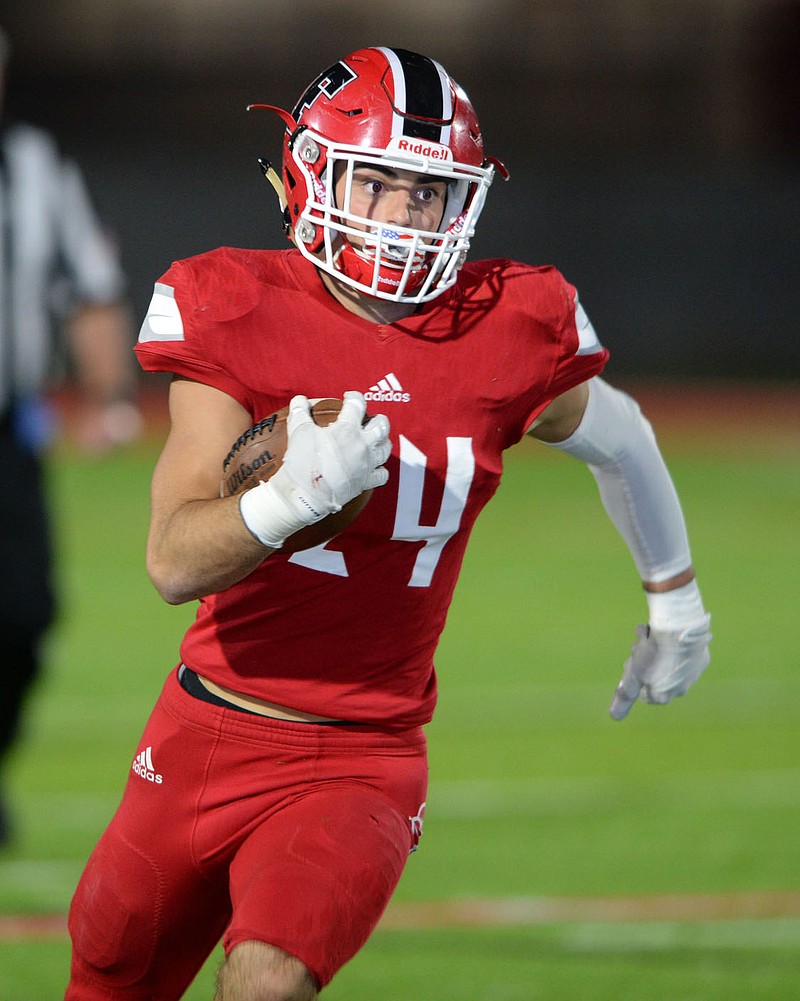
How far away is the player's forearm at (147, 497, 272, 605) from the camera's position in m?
2.32

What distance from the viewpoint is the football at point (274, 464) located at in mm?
2383

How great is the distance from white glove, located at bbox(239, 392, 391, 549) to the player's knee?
1.86 feet

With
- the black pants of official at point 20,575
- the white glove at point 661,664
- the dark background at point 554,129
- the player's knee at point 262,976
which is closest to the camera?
the player's knee at point 262,976

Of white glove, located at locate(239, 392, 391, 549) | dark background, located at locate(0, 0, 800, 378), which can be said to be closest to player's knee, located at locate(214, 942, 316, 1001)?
white glove, located at locate(239, 392, 391, 549)

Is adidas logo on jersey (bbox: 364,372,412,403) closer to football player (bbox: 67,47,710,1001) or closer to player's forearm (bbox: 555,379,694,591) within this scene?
football player (bbox: 67,47,710,1001)

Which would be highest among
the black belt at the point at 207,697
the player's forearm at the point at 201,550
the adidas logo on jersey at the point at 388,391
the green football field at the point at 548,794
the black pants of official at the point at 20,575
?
the adidas logo on jersey at the point at 388,391

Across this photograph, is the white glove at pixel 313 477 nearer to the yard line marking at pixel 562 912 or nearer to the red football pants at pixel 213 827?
the red football pants at pixel 213 827

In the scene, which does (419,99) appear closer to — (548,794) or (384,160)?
(384,160)

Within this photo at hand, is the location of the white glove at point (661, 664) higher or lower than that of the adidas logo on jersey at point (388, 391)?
lower

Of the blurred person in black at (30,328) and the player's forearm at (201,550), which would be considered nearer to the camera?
the player's forearm at (201,550)

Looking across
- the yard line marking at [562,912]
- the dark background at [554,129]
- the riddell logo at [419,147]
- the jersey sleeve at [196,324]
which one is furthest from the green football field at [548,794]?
the dark background at [554,129]

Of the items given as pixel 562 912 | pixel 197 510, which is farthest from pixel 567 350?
pixel 562 912

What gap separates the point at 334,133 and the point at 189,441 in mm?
581

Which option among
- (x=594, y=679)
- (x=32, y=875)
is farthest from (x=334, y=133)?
(x=594, y=679)
